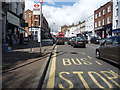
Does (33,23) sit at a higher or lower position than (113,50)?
higher

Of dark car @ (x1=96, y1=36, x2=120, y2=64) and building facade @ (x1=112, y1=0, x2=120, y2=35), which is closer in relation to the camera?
dark car @ (x1=96, y1=36, x2=120, y2=64)

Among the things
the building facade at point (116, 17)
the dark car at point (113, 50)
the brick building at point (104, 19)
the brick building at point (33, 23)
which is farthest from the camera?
the brick building at point (104, 19)

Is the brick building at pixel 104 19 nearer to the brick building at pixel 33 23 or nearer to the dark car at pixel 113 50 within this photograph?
the brick building at pixel 33 23

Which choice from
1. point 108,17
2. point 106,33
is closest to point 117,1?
point 108,17

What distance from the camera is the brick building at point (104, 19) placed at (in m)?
37.0

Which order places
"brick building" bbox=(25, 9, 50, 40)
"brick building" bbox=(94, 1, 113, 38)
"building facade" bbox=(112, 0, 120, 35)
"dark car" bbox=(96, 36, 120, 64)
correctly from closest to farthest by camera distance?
1. "dark car" bbox=(96, 36, 120, 64)
2. "brick building" bbox=(25, 9, 50, 40)
3. "building facade" bbox=(112, 0, 120, 35)
4. "brick building" bbox=(94, 1, 113, 38)

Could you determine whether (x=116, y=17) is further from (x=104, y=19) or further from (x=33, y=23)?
(x=33, y=23)

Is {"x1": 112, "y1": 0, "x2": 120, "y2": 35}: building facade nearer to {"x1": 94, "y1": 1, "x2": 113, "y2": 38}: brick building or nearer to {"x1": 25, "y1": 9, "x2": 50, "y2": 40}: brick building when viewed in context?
{"x1": 94, "y1": 1, "x2": 113, "y2": 38}: brick building

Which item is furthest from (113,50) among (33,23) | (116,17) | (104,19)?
(104,19)

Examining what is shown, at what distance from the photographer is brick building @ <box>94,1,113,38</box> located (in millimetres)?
37031

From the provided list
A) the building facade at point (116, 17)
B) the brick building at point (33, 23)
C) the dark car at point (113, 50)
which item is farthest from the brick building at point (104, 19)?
the dark car at point (113, 50)

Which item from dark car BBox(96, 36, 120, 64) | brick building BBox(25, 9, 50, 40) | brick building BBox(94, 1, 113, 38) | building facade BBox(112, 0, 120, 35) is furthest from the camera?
brick building BBox(94, 1, 113, 38)

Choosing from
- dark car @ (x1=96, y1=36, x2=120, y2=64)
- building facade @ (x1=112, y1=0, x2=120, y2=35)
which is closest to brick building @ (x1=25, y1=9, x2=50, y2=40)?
dark car @ (x1=96, y1=36, x2=120, y2=64)

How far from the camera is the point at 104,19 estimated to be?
133ft
